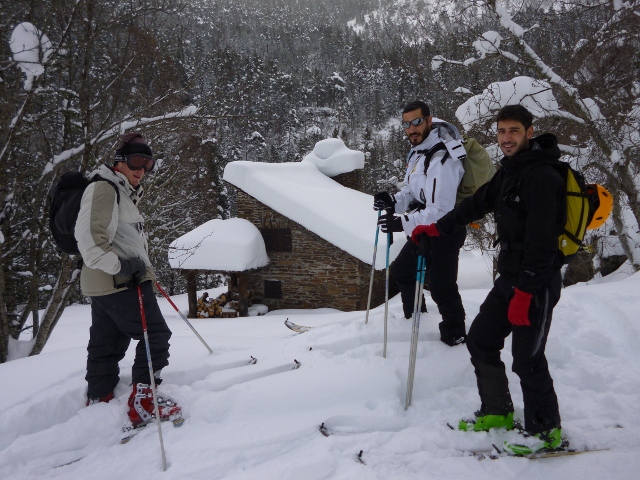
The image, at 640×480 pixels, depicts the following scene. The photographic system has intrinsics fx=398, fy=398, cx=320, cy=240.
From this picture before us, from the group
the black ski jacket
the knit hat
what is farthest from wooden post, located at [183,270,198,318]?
the black ski jacket

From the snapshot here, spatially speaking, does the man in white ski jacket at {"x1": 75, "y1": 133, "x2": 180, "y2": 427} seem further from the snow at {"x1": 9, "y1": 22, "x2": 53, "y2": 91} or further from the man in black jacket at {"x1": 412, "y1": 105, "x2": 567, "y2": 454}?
the man in black jacket at {"x1": 412, "y1": 105, "x2": 567, "y2": 454}

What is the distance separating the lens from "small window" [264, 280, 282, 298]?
14.9m

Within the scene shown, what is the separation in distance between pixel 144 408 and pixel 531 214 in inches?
111

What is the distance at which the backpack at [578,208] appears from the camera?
2143 millimetres

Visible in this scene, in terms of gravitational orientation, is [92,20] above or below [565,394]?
above

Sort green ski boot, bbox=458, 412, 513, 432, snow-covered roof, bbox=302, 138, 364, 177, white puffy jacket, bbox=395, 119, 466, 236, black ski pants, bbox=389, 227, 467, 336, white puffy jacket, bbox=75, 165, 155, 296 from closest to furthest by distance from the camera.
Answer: green ski boot, bbox=458, 412, 513, 432, white puffy jacket, bbox=75, 165, 155, 296, white puffy jacket, bbox=395, 119, 466, 236, black ski pants, bbox=389, 227, 467, 336, snow-covered roof, bbox=302, 138, 364, 177

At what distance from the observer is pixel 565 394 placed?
291 cm

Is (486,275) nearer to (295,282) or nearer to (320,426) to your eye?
(295,282)

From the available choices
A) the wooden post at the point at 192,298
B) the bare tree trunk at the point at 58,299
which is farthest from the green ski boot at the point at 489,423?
the wooden post at the point at 192,298

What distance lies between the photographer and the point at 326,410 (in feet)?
9.21

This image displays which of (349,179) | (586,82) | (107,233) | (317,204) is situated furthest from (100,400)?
(349,179)

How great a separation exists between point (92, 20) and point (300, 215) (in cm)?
957

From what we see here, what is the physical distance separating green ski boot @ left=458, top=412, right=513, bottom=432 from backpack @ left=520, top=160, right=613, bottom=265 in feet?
3.48

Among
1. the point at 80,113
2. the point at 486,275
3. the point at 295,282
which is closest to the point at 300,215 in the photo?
the point at 295,282
